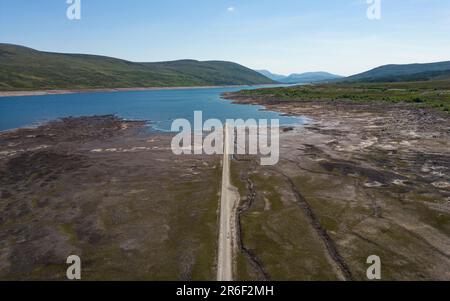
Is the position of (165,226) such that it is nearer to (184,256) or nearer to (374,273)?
(184,256)

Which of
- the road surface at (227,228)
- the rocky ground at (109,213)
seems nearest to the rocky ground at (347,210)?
the road surface at (227,228)

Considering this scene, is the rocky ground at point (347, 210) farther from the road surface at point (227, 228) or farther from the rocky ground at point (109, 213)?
the rocky ground at point (109, 213)

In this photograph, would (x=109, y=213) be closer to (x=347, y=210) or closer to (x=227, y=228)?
(x=227, y=228)

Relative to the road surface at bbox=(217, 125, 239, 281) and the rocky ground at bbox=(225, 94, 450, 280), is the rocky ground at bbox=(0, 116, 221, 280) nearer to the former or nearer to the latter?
the road surface at bbox=(217, 125, 239, 281)

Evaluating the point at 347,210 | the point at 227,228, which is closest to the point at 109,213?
the point at 227,228
